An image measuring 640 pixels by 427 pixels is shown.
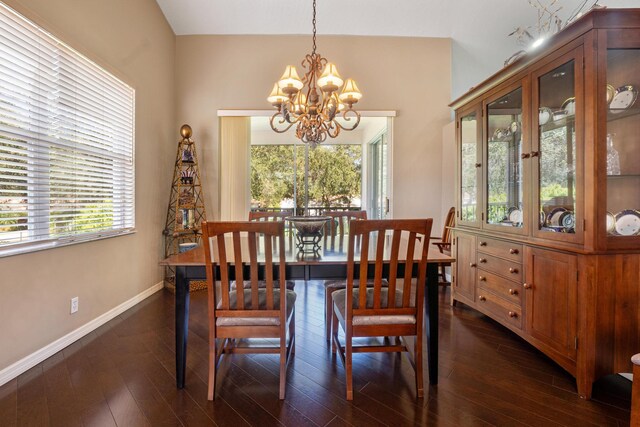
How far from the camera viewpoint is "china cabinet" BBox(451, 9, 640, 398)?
5.15 ft

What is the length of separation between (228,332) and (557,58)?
257cm

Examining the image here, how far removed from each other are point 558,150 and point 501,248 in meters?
0.81

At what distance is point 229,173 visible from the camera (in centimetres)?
423

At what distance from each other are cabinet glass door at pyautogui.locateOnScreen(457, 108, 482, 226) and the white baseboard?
3.45 metres

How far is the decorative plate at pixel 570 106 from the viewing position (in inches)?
69.3

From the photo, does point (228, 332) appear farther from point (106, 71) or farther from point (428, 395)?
point (106, 71)

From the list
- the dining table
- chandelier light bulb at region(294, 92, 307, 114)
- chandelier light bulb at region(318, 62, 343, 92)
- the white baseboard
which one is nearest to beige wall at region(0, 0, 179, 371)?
the white baseboard

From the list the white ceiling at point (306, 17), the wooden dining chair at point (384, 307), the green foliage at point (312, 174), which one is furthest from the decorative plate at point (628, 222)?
the green foliage at point (312, 174)

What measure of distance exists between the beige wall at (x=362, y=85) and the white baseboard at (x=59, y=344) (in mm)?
1636

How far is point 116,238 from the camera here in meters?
2.77

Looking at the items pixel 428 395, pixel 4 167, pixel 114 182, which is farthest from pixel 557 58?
pixel 114 182

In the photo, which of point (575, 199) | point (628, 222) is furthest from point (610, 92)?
point (628, 222)

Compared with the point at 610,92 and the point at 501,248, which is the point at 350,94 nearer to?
the point at 610,92

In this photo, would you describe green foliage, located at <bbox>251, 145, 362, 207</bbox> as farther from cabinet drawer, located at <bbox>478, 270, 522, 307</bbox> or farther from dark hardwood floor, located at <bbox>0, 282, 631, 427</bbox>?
dark hardwood floor, located at <bbox>0, 282, 631, 427</bbox>
